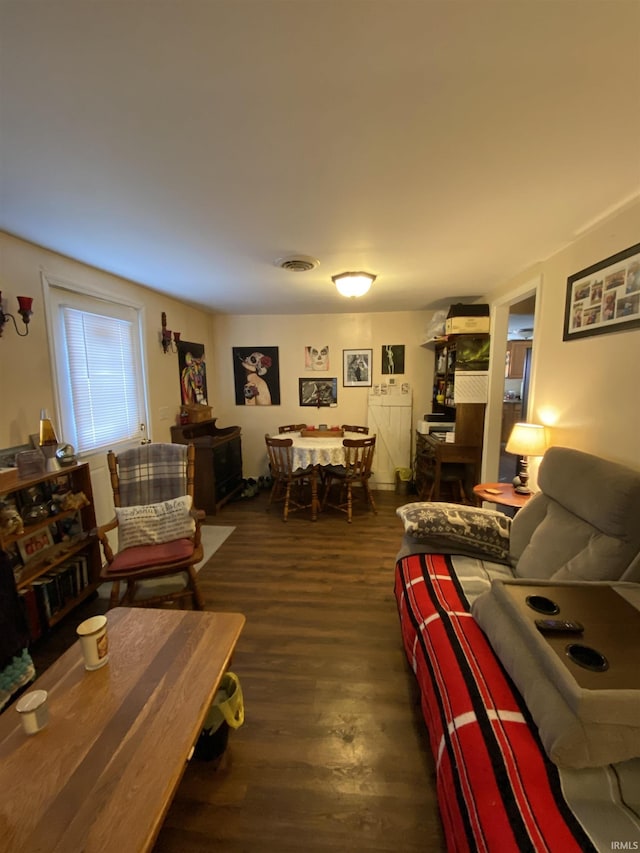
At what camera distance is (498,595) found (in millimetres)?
1291

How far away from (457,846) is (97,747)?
99 centimetres

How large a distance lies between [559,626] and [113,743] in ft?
4.51

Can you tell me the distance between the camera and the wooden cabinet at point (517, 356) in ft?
19.4

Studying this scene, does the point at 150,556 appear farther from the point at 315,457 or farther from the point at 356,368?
the point at 356,368

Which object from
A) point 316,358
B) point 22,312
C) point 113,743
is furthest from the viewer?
point 316,358

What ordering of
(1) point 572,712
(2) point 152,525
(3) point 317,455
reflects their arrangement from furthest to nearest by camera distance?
1. (3) point 317,455
2. (2) point 152,525
3. (1) point 572,712

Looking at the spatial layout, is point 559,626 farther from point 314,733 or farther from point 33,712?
point 33,712

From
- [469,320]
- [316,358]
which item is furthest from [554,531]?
[316,358]

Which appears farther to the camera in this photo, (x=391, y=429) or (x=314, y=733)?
(x=391, y=429)

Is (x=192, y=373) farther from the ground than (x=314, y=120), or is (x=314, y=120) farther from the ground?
(x=314, y=120)

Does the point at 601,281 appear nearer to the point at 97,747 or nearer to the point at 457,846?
the point at 457,846

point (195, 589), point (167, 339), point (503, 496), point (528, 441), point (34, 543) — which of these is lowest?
point (195, 589)

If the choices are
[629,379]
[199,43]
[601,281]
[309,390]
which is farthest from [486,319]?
[199,43]

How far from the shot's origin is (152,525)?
87.2 inches
